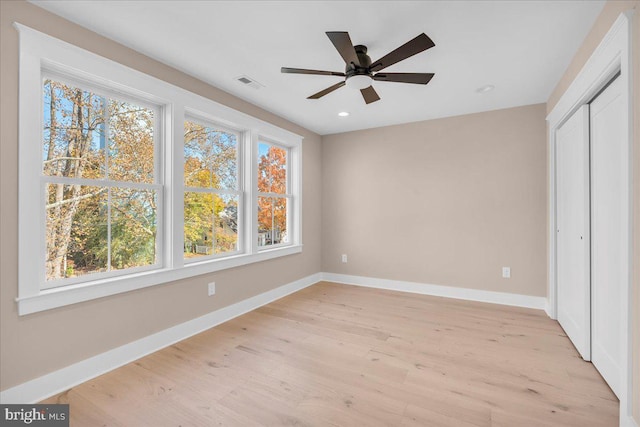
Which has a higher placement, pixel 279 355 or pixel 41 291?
pixel 41 291

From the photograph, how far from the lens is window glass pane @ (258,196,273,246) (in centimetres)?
404

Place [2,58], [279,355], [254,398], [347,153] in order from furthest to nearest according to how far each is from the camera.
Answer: [347,153]
[279,355]
[254,398]
[2,58]

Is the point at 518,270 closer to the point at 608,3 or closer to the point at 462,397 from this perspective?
the point at 462,397

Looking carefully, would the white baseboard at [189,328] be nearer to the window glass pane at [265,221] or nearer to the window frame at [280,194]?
the window frame at [280,194]

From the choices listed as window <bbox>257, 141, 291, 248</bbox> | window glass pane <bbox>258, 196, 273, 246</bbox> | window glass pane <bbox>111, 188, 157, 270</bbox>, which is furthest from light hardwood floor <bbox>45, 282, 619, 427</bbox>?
window <bbox>257, 141, 291, 248</bbox>

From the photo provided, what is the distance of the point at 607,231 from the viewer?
2.06m

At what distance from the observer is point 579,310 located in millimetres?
2559

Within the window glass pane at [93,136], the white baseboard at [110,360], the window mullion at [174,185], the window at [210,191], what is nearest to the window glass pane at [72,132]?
the window glass pane at [93,136]

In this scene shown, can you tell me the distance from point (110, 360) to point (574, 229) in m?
4.05

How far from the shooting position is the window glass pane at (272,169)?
4.05m

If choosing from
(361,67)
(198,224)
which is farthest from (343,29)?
(198,224)

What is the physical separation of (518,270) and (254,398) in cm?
351

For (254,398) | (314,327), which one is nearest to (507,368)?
(314,327)
